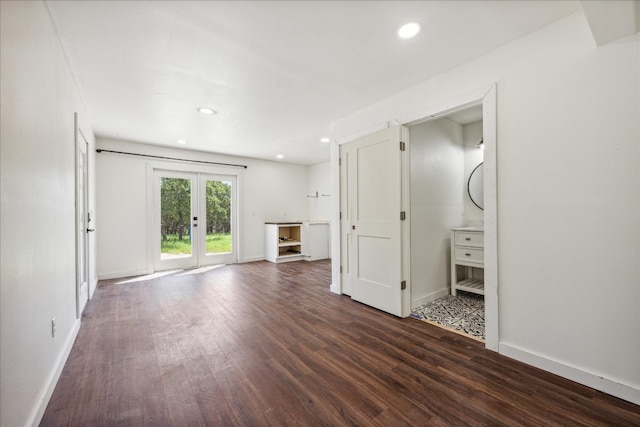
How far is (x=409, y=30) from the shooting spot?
1.91 meters

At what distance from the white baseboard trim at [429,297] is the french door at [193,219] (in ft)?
14.0

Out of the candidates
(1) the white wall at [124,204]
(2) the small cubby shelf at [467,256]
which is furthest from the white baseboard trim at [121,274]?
(2) the small cubby shelf at [467,256]

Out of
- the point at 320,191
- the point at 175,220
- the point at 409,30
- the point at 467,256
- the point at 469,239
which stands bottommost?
the point at 467,256

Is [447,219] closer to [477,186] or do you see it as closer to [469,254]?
[469,254]

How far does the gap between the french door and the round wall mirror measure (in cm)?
470

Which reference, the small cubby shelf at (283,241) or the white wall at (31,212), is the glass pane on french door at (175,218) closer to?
the small cubby shelf at (283,241)

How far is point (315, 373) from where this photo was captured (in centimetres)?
188

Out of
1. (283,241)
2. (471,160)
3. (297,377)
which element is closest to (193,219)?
(283,241)

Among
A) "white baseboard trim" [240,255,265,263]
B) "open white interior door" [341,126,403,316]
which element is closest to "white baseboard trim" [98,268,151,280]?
"white baseboard trim" [240,255,265,263]

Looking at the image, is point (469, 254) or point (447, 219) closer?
point (469, 254)

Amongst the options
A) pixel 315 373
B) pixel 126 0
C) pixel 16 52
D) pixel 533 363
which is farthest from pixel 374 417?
pixel 126 0

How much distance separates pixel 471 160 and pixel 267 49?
10.2 ft

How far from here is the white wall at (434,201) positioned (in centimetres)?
316

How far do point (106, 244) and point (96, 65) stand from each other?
333 cm
